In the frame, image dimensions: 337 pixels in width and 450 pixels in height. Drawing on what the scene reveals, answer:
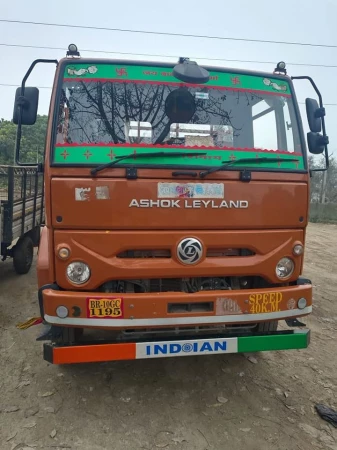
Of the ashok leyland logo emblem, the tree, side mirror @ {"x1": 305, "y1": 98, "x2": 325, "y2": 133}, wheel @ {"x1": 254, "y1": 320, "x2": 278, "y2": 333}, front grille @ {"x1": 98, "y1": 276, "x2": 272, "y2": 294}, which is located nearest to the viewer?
the ashok leyland logo emblem

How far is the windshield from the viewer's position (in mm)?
2762

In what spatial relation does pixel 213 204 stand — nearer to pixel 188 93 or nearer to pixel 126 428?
pixel 188 93

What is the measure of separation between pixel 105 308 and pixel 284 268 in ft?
4.74

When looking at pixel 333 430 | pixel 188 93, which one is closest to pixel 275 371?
pixel 333 430

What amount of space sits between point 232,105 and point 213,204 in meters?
0.94

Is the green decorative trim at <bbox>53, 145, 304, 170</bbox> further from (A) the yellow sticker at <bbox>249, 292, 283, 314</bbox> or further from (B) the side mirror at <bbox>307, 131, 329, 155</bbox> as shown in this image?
(A) the yellow sticker at <bbox>249, 292, 283, 314</bbox>

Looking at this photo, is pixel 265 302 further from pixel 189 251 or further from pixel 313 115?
pixel 313 115

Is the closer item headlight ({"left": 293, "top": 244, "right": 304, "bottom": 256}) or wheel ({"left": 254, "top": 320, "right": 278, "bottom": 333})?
headlight ({"left": 293, "top": 244, "right": 304, "bottom": 256})

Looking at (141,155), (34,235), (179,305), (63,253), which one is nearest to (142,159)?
(141,155)

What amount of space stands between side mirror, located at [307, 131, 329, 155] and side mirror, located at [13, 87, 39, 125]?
2431 millimetres

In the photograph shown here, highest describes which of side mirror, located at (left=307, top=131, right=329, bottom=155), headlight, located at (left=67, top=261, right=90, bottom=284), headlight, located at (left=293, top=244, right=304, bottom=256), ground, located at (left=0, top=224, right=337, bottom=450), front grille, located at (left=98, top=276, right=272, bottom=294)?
side mirror, located at (left=307, top=131, right=329, bottom=155)

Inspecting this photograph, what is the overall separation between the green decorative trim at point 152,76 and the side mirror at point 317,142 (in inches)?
20.3

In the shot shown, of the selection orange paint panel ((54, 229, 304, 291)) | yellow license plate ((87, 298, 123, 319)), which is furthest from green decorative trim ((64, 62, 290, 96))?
yellow license plate ((87, 298, 123, 319))

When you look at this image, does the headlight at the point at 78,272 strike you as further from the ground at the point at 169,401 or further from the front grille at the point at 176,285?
the ground at the point at 169,401
